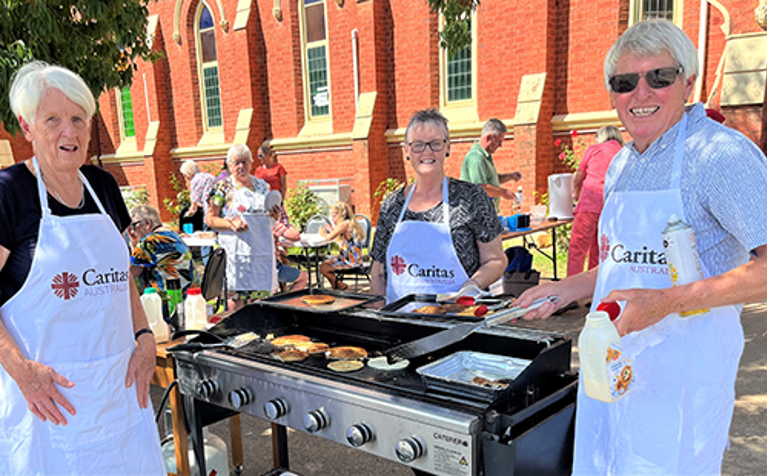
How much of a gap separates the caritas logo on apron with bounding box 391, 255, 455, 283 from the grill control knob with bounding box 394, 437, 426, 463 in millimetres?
1255

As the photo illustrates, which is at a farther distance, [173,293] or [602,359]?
[173,293]

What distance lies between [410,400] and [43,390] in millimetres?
1184

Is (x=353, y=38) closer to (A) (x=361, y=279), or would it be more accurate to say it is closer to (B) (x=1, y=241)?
(A) (x=361, y=279)

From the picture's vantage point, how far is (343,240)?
275 inches

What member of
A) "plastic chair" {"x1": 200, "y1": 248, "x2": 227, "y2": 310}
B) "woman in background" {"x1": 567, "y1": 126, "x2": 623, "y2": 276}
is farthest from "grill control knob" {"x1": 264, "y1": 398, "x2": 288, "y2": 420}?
"woman in background" {"x1": 567, "y1": 126, "x2": 623, "y2": 276}

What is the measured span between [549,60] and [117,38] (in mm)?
7637

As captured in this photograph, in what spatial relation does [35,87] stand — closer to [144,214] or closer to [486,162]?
[144,214]

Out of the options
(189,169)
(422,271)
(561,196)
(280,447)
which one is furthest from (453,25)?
(189,169)

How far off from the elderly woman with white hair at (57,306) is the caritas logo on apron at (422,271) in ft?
4.53

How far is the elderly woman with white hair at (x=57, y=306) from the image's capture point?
1.72 metres

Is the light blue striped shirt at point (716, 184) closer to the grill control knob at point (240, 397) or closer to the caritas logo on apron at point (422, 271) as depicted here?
the caritas logo on apron at point (422, 271)

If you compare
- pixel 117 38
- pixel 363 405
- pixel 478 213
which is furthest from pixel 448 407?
pixel 117 38

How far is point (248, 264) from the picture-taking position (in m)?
5.20

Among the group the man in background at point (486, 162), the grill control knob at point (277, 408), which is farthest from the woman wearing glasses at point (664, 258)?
the man in background at point (486, 162)
